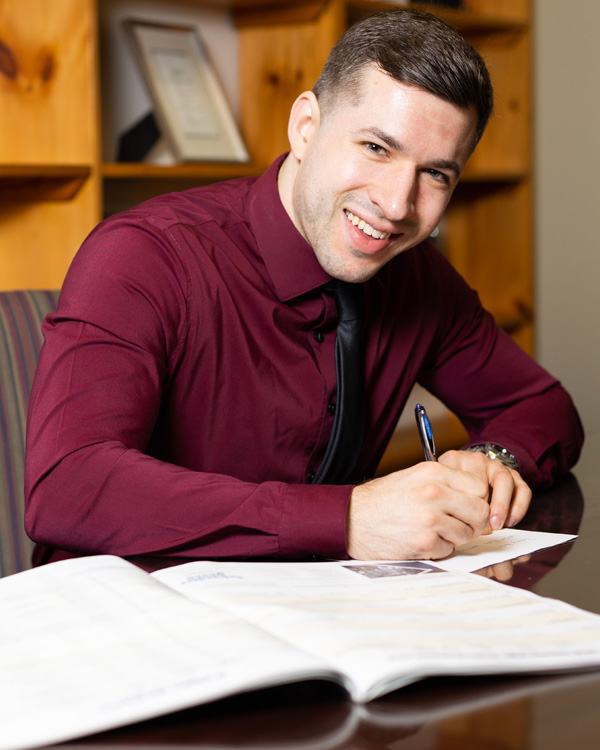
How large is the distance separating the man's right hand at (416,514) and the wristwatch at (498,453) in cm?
39

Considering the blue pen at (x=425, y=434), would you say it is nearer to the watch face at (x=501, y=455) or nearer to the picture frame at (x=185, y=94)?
the watch face at (x=501, y=455)

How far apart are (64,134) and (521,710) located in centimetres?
172

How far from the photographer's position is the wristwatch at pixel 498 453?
1.31 m

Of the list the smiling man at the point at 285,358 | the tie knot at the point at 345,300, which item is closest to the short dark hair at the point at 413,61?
the smiling man at the point at 285,358

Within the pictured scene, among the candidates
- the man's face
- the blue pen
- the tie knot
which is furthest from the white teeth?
the blue pen

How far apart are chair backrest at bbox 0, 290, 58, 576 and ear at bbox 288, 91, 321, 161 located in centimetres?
51

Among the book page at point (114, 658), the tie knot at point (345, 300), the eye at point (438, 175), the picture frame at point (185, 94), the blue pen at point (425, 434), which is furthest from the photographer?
the picture frame at point (185, 94)

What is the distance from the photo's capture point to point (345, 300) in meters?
1.37

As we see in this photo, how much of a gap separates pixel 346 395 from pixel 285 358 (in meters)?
0.11

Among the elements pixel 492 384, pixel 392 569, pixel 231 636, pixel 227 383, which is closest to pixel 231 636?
pixel 231 636

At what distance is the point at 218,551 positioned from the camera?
0.92 m

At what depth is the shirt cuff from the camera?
906mm

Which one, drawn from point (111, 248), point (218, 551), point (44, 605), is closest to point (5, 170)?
point (111, 248)

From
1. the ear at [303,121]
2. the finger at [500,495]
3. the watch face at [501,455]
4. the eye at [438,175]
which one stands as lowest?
the watch face at [501,455]
